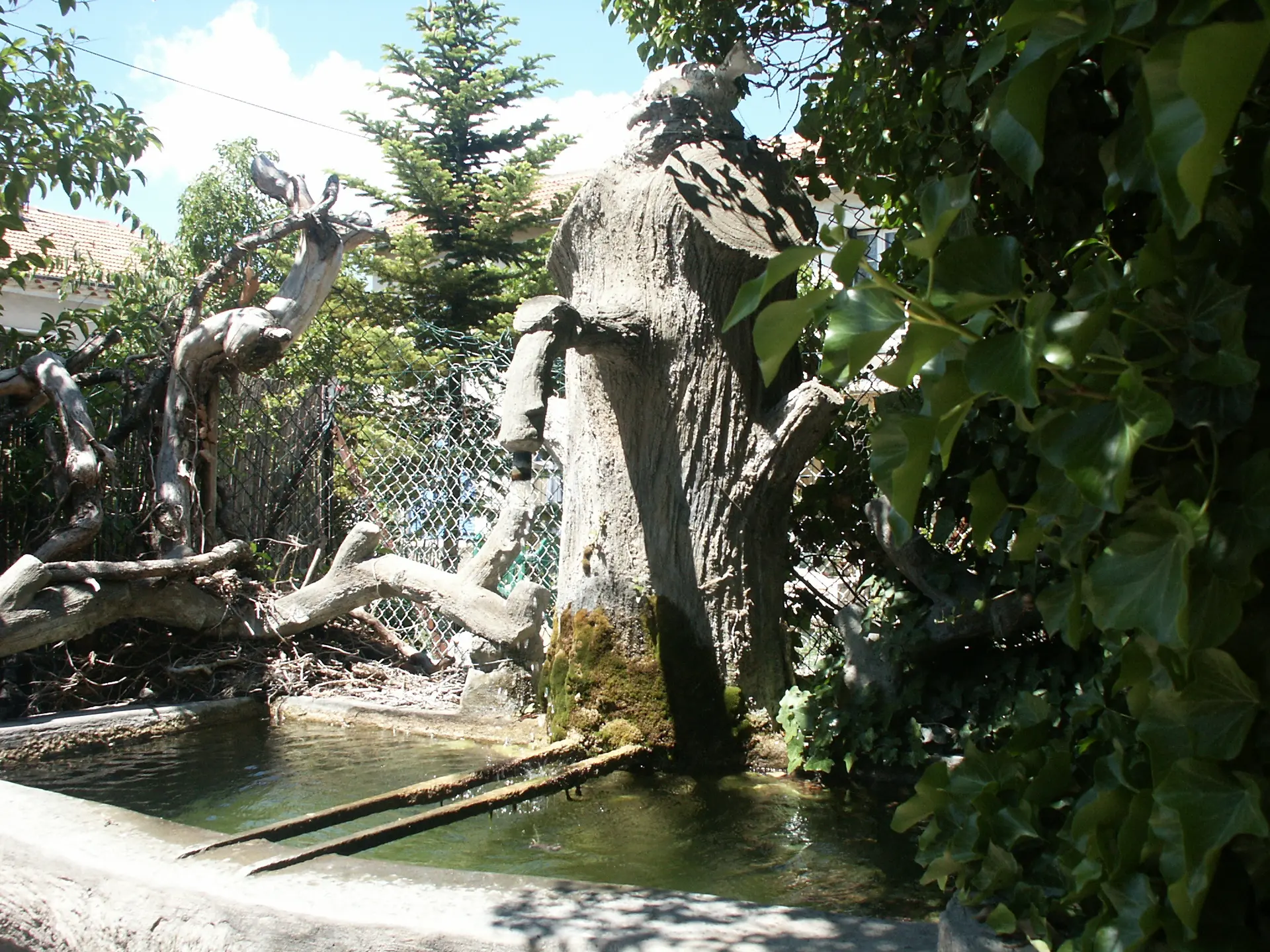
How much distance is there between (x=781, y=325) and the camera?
0.89 m

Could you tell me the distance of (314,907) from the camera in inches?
77.5

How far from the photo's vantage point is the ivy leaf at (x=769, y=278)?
0.85 metres

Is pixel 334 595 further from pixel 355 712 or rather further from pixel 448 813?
pixel 448 813

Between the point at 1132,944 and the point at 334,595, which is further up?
the point at 334,595

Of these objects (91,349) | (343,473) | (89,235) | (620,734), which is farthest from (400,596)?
(89,235)

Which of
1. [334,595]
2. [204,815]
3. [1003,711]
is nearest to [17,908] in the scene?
[204,815]

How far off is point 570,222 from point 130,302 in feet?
13.4

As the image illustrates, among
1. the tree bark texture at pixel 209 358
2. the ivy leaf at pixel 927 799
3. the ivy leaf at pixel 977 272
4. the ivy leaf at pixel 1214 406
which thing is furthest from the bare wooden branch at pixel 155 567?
the ivy leaf at pixel 1214 406

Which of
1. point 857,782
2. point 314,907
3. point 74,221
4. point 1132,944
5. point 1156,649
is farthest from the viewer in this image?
point 74,221

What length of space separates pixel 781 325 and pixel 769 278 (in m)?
0.04

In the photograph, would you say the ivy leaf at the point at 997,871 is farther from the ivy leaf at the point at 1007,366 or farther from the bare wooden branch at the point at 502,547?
the bare wooden branch at the point at 502,547

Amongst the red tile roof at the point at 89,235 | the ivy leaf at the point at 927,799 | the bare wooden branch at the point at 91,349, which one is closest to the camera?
the ivy leaf at the point at 927,799

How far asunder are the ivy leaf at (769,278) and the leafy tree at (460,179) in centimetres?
1275

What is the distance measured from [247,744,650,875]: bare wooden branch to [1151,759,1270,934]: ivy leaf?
1.81m
